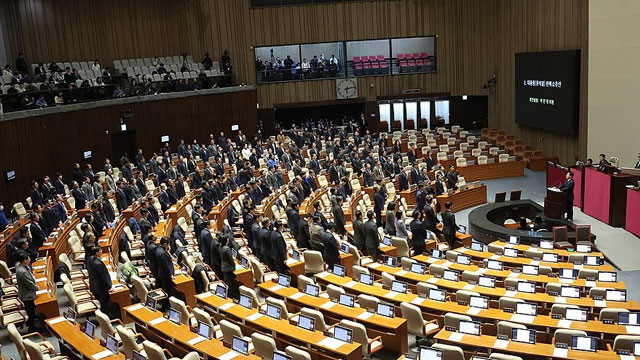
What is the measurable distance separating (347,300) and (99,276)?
14.4ft

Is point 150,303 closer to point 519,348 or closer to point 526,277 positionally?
point 519,348

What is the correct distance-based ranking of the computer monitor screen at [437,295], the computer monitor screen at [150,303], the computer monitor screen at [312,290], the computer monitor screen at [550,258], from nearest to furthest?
the computer monitor screen at [150,303], the computer monitor screen at [437,295], the computer monitor screen at [312,290], the computer monitor screen at [550,258]

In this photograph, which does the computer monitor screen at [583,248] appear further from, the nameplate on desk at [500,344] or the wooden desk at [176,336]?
the wooden desk at [176,336]

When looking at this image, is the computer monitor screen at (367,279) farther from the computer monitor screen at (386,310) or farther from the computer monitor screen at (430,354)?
the computer monitor screen at (430,354)

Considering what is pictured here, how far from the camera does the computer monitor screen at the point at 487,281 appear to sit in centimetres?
1136

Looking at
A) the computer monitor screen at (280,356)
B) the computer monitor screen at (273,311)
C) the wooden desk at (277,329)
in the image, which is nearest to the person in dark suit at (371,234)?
the wooden desk at (277,329)

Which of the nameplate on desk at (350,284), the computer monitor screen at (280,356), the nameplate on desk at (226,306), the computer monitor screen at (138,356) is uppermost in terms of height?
the computer monitor screen at (138,356)

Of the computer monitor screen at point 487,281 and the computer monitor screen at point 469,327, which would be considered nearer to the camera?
the computer monitor screen at point 469,327

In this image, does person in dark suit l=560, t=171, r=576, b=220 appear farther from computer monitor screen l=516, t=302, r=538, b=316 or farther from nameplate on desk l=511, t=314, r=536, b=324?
nameplate on desk l=511, t=314, r=536, b=324

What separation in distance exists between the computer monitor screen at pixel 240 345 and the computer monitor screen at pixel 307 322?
1.10 meters

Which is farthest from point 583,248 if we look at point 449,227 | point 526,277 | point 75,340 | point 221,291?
point 75,340

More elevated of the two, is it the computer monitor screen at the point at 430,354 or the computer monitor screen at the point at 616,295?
the computer monitor screen at the point at 430,354

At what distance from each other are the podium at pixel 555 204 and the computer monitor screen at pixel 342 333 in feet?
34.5

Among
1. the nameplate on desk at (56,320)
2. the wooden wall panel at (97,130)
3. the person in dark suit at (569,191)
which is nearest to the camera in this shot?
the nameplate on desk at (56,320)
